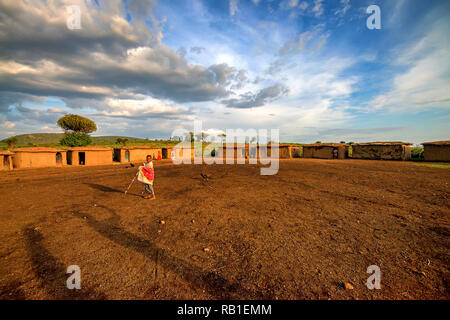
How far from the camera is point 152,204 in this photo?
761 centimetres

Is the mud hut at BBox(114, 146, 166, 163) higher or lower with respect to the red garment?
higher

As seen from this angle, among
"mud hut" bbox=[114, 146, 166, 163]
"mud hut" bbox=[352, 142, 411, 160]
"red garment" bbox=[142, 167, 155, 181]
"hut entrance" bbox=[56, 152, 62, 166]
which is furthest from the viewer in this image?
"mud hut" bbox=[114, 146, 166, 163]

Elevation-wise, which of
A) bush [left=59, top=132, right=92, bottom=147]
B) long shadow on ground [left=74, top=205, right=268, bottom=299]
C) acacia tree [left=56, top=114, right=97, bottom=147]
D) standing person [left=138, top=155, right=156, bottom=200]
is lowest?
long shadow on ground [left=74, top=205, right=268, bottom=299]

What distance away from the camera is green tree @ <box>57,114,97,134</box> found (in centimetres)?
4978

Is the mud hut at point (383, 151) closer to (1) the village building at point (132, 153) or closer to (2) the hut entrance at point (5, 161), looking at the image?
(1) the village building at point (132, 153)

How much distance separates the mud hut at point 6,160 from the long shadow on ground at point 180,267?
22.7 meters

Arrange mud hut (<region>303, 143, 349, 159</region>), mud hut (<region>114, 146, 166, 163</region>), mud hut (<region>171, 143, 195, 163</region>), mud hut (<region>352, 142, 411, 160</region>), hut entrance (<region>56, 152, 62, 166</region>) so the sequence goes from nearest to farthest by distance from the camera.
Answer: hut entrance (<region>56, 152, 62, 166</region>)
mud hut (<region>352, 142, 411, 160</region>)
mud hut (<region>114, 146, 166, 163</region>)
mud hut (<region>303, 143, 349, 159</region>)
mud hut (<region>171, 143, 195, 163</region>)

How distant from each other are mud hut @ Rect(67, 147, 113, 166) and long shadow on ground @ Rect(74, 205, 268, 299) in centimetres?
2284

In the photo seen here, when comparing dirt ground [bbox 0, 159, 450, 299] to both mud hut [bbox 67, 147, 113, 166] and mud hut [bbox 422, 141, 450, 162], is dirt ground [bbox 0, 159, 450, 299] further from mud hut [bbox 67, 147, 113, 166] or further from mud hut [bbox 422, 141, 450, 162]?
mud hut [bbox 422, 141, 450, 162]

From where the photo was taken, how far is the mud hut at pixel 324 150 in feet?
104

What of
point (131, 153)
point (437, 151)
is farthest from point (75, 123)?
point (437, 151)

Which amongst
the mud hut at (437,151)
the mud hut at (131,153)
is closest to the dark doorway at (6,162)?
the mud hut at (131,153)

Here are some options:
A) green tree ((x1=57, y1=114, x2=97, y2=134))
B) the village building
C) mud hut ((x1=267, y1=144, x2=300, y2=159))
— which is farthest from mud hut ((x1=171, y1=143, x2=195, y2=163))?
green tree ((x1=57, y1=114, x2=97, y2=134))
